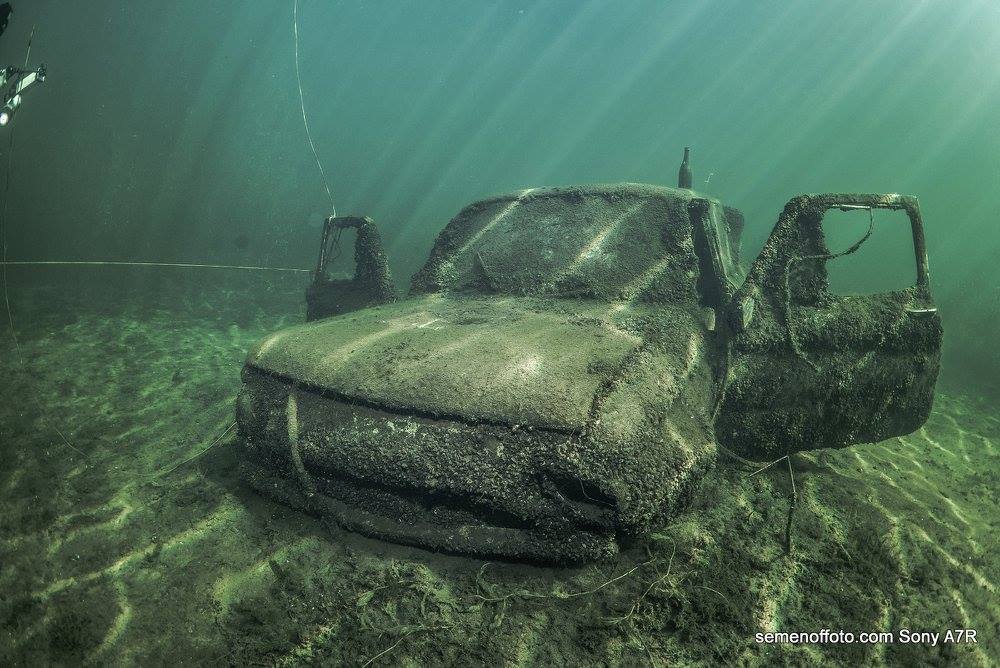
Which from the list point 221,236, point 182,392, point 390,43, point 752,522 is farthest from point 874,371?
point 390,43

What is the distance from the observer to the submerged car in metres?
1.68

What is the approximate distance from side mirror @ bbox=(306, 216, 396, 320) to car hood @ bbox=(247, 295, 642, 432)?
1361 millimetres

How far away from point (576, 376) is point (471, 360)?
47 centimetres

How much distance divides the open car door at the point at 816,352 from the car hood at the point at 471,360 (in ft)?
2.71

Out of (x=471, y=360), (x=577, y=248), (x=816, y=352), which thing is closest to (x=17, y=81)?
(x=471, y=360)

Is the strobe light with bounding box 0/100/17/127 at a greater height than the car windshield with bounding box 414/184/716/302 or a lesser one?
greater

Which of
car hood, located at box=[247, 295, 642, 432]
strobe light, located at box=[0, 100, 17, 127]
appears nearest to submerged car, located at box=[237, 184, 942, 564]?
car hood, located at box=[247, 295, 642, 432]

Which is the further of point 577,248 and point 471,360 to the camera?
point 577,248

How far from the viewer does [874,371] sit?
9.02 ft

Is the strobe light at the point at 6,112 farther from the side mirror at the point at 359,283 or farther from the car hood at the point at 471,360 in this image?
the car hood at the point at 471,360

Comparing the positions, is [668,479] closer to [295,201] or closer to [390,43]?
[295,201]

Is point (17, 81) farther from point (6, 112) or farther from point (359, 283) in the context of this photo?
point (359, 283)

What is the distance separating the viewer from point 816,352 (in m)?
2.68

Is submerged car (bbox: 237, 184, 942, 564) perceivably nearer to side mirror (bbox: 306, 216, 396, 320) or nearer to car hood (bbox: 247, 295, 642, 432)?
car hood (bbox: 247, 295, 642, 432)
